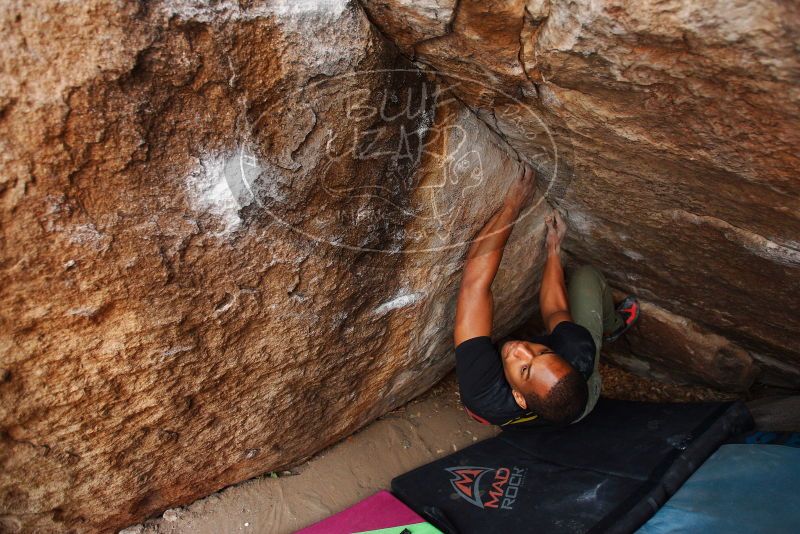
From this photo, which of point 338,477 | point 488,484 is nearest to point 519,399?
point 488,484

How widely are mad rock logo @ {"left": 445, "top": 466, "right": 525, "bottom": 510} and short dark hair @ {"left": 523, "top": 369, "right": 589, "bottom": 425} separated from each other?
340 mm

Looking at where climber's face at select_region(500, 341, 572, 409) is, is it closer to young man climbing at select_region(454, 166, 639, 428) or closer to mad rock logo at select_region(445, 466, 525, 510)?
young man climbing at select_region(454, 166, 639, 428)

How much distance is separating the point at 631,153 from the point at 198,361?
142cm

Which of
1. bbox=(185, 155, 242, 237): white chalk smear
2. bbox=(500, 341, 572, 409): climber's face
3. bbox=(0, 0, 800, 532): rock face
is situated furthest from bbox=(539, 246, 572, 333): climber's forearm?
bbox=(185, 155, 242, 237): white chalk smear

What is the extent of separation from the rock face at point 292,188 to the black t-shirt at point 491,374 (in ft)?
0.81

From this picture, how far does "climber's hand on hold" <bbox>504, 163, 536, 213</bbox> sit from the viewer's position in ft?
7.15

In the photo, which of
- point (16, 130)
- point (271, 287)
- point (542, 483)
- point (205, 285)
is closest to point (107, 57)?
point (16, 130)

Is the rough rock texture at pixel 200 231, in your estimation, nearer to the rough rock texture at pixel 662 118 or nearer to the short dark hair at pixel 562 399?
the rough rock texture at pixel 662 118

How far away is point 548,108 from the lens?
172 cm

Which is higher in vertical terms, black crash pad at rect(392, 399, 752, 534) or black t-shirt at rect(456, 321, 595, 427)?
black t-shirt at rect(456, 321, 595, 427)

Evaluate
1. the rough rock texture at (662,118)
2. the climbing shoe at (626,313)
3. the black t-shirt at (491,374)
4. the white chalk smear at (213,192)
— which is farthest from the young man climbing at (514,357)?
the white chalk smear at (213,192)

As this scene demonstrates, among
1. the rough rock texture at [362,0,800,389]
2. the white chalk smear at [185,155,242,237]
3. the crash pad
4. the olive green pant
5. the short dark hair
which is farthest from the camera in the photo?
the olive green pant

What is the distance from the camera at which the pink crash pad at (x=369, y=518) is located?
6.93 feet

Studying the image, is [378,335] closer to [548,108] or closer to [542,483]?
[542,483]
